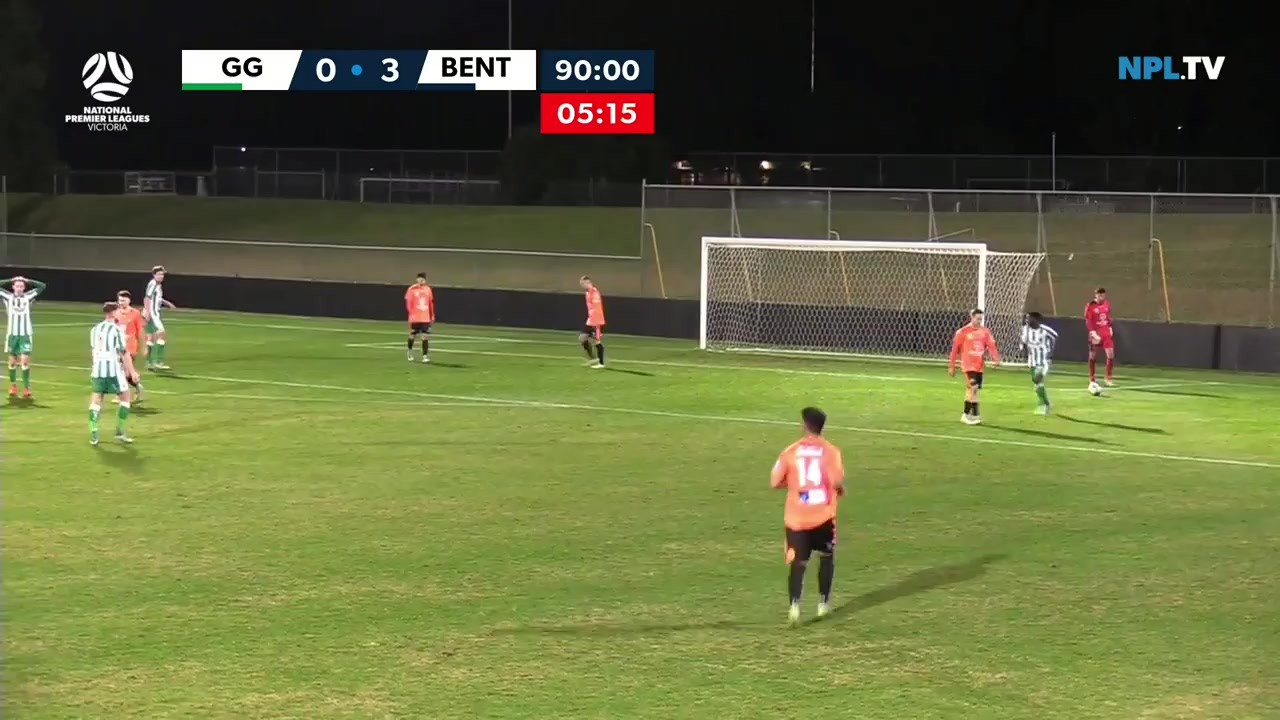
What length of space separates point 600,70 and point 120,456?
1667 inches

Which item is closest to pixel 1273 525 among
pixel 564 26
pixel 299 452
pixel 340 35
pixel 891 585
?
pixel 891 585

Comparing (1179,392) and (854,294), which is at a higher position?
(854,294)

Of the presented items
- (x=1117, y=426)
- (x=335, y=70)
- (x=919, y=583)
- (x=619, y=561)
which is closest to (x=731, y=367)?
(x=1117, y=426)

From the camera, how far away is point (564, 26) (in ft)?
196

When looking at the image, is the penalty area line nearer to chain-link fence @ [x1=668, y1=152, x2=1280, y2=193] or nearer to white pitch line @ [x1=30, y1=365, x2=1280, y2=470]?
white pitch line @ [x1=30, y1=365, x2=1280, y2=470]

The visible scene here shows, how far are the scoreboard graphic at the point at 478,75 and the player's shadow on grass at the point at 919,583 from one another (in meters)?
45.2

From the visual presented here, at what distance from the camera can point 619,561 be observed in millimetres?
12711

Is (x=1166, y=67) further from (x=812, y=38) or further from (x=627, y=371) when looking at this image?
(x=627, y=371)

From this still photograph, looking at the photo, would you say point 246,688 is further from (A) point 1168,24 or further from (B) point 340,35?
(B) point 340,35

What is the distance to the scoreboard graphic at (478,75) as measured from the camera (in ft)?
188

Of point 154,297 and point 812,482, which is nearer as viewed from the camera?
point 812,482

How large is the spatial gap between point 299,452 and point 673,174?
1566 inches

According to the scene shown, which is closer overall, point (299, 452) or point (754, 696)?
point (754, 696)

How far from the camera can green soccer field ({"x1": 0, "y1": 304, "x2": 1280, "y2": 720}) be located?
915cm
